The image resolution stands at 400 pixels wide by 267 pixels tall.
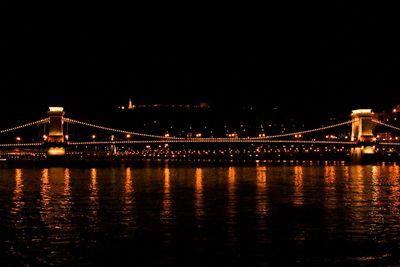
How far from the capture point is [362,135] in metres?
77.1

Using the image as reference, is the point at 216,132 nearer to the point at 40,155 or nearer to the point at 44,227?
the point at 40,155

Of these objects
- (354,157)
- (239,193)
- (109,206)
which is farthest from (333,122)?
(109,206)

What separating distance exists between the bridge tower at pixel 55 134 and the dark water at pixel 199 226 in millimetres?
39418

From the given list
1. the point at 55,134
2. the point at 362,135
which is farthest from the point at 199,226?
the point at 362,135

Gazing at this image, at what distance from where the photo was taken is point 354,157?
2881 inches

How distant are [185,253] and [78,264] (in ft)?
6.94

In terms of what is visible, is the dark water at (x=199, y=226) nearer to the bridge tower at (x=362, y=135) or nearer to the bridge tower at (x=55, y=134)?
the bridge tower at (x=55, y=134)

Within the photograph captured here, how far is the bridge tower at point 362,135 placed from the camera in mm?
73375

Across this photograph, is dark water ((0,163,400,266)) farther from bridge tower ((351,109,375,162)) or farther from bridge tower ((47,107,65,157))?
bridge tower ((351,109,375,162))

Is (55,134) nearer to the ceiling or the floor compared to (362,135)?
nearer to the ceiling

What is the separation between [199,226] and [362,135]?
59441 millimetres

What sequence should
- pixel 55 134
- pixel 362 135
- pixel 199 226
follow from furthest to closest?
pixel 362 135 < pixel 55 134 < pixel 199 226

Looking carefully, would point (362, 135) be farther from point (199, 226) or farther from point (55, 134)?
point (199, 226)

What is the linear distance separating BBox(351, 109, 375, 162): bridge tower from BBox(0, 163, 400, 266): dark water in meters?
41.0
